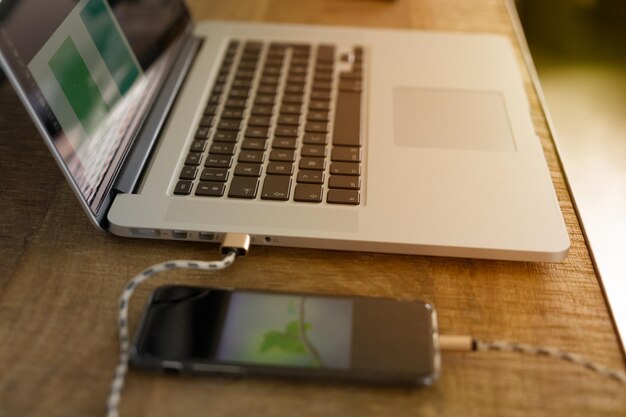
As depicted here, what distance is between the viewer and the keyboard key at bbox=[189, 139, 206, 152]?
0.57 metres

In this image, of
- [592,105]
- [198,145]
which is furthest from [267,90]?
[592,105]

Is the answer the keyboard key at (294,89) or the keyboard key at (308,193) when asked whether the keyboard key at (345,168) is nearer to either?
the keyboard key at (308,193)

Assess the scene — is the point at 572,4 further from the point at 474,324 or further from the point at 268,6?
the point at 474,324

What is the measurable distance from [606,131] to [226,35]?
510 millimetres

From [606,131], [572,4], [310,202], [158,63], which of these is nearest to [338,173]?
[310,202]

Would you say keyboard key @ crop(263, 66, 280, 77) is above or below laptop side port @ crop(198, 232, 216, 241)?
above

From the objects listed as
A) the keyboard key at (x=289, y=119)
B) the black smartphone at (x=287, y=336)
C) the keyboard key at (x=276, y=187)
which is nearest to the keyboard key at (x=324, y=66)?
the keyboard key at (x=289, y=119)

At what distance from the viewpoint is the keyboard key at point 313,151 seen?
1.85 feet

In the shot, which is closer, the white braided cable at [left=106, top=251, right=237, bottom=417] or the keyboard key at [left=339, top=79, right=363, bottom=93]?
the white braided cable at [left=106, top=251, right=237, bottom=417]

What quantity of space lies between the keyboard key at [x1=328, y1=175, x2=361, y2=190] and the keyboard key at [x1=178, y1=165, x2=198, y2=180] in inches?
5.3

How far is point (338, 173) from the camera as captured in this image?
0.54 m

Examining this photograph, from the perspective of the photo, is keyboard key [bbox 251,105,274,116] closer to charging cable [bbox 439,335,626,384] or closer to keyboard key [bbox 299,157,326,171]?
keyboard key [bbox 299,157,326,171]

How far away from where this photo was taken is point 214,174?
1.76 feet

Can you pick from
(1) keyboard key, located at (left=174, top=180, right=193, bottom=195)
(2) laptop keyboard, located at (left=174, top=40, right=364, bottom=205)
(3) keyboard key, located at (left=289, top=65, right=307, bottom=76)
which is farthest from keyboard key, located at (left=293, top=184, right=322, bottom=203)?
(3) keyboard key, located at (left=289, top=65, right=307, bottom=76)
